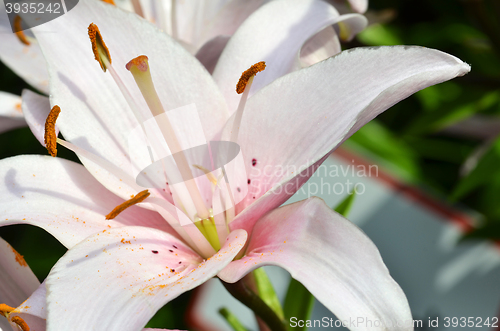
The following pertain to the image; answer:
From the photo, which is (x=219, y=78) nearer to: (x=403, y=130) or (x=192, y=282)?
(x=192, y=282)

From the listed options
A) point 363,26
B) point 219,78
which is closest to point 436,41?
point 363,26

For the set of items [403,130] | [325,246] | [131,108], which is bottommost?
[403,130]

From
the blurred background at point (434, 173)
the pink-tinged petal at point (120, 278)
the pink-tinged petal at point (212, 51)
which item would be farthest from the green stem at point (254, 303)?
the blurred background at point (434, 173)

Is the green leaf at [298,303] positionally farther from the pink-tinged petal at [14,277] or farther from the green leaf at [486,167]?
the green leaf at [486,167]

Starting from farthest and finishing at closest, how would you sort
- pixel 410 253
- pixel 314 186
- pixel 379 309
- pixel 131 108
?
pixel 410 253, pixel 314 186, pixel 131 108, pixel 379 309

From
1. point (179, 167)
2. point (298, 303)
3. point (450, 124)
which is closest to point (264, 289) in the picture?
point (298, 303)

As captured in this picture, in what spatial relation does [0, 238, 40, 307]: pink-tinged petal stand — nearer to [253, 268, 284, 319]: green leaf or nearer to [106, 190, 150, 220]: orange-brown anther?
[106, 190, 150, 220]: orange-brown anther
